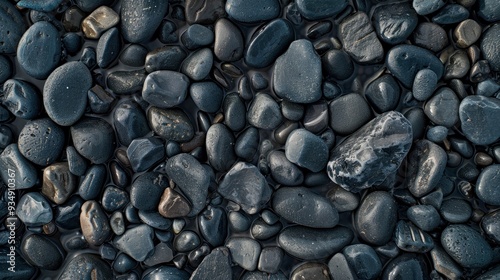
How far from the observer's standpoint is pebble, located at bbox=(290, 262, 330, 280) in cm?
192

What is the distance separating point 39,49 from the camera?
2.01m

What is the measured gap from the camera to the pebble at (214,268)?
6.37 feet

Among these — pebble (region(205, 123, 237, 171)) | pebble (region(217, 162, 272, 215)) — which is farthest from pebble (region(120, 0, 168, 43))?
pebble (region(217, 162, 272, 215))

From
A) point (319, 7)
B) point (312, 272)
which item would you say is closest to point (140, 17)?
point (319, 7)

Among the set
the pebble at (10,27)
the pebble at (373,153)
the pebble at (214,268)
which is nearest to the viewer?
the pebble at (373,153)

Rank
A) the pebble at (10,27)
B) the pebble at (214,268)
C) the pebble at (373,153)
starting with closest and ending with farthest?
the pebble at (373,153) → the pebble at (214,268) → the pebble at (10,27)

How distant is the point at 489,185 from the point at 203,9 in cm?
153

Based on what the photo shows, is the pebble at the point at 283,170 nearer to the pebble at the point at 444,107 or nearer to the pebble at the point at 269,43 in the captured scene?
the pebble at the point at 269,43

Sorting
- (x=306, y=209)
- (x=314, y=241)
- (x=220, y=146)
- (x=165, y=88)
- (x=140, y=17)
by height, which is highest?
(x=140, y=17)

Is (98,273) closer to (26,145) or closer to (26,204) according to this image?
(26,204)

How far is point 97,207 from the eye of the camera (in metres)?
2.01

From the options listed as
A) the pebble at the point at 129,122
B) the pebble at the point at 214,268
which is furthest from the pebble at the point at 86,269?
the pebble at the point at 129,122

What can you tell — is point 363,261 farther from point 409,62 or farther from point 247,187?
point 409,62

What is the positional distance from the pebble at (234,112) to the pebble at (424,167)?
0.80 metres
